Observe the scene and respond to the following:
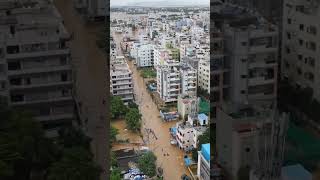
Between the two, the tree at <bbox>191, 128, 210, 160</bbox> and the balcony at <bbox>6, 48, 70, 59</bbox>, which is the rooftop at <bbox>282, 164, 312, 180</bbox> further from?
the balcony at <bbox>6, 48, 70, 59</bbox>

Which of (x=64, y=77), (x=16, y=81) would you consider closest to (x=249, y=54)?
(x=64, y=77)

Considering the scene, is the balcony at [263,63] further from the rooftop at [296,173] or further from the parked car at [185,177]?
the parked car at [185,177]

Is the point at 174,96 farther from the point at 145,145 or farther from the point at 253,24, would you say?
the point at 253,24

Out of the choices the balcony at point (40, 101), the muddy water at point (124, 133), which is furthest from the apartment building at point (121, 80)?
the balcony at point (40, 101)

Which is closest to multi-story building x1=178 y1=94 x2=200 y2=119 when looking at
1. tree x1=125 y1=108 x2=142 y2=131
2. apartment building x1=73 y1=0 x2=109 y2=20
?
tree x1=125 y1=108 x2=142 y2=131

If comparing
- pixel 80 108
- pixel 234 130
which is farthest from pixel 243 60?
pixel 80 108

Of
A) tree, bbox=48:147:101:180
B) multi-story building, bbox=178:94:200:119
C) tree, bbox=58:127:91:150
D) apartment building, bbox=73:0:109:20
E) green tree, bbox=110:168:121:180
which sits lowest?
green tree, bbox=110:168:121:180
